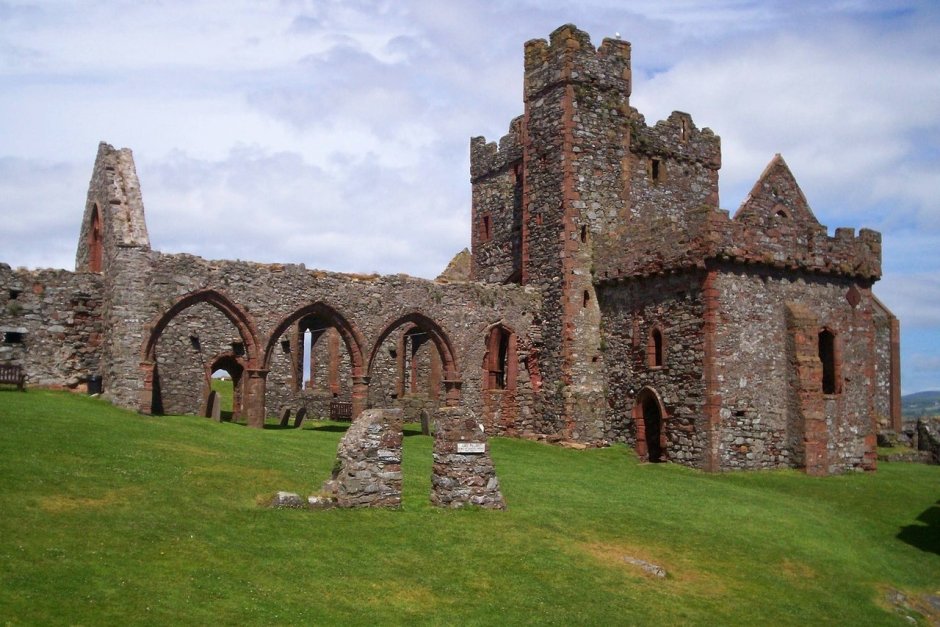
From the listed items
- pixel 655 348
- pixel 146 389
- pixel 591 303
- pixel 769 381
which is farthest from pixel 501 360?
pixel 146 389

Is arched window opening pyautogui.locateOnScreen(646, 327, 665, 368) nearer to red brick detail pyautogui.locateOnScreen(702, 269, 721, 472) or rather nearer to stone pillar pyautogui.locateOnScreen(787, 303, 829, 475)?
red brick detail pyautogui.locateOnScreen(702, 269, 721, 472)

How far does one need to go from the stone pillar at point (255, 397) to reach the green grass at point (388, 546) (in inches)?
228

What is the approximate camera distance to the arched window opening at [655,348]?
26.5m

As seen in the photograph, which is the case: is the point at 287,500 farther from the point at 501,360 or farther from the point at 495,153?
the point at 495,153

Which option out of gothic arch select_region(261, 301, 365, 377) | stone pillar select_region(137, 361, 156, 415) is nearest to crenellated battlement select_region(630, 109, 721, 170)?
gothic arch select_region(261, 301, 365, 377)

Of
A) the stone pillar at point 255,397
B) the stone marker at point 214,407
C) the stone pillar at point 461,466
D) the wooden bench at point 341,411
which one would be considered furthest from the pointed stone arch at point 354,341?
the stone pillar at point 461,466

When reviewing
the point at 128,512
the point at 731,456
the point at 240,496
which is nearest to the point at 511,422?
the point at 731,456

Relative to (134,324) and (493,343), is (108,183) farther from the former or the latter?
(493,343)

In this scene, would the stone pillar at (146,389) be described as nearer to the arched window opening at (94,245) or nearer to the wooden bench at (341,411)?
the arched window opening at (94,245)

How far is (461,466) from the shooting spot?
15688 mm

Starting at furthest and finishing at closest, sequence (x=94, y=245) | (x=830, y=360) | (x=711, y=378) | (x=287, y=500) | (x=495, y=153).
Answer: (x=495, y=153)
(x=94, y=245)
(x=830, y=360)
(x=711, y=378)
(x=287, y=500)

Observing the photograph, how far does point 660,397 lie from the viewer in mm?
26016

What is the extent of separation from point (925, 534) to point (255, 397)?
57.9 feet

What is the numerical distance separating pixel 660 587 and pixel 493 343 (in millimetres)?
17650
